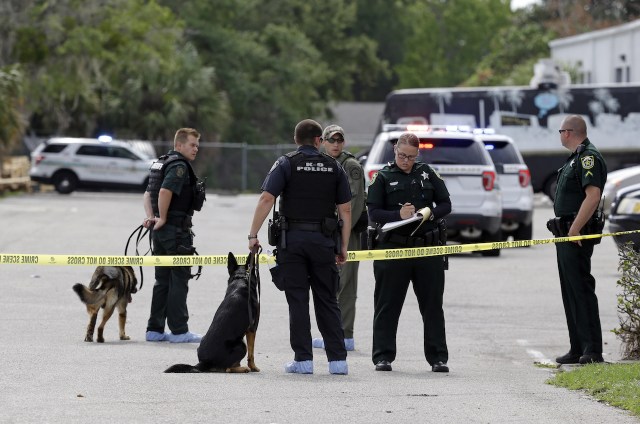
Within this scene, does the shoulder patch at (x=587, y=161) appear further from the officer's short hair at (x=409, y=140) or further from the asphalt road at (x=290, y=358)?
the asphalt road at (x=290, y=358)

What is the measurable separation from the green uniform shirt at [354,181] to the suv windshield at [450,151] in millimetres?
7832

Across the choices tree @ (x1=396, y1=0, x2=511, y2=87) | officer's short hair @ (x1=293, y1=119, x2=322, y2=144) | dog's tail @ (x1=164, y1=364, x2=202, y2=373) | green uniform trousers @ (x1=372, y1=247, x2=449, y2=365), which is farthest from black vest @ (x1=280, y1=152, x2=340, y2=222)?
tree @ (x1=396, y1=0, x2=511, y2=87)

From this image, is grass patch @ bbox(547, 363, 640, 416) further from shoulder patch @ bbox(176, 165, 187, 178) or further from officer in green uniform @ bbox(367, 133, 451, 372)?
shoulder patch @ bbox(176, 165, 187, 178)

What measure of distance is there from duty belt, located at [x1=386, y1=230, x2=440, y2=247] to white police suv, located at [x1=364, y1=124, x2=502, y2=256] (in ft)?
31.4

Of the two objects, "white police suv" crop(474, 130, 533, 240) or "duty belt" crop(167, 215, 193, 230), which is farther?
"white police suv" crop(474, 130, 533, 240)

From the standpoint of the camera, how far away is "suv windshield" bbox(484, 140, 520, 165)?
23062 millimetres

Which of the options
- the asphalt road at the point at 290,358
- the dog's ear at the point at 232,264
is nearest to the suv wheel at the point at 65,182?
the asphalt road at the point at 290,358

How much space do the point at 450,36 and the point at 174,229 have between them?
3759 inches

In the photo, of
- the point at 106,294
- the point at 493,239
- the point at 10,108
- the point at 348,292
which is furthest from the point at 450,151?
the point at 10,108

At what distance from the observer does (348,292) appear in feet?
39.2

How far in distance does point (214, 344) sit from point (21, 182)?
31900 mm

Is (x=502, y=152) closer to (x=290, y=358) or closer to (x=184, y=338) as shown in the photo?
(x=184, y=338)

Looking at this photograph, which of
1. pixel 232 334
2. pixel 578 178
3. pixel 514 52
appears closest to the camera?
pixel 232 334

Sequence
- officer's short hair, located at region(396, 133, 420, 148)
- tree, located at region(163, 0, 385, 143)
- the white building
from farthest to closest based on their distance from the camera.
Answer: tree, located at region(163, 0, 385, 143), the white building, officer's short hair, located at region(396, 133, 420, 148)
